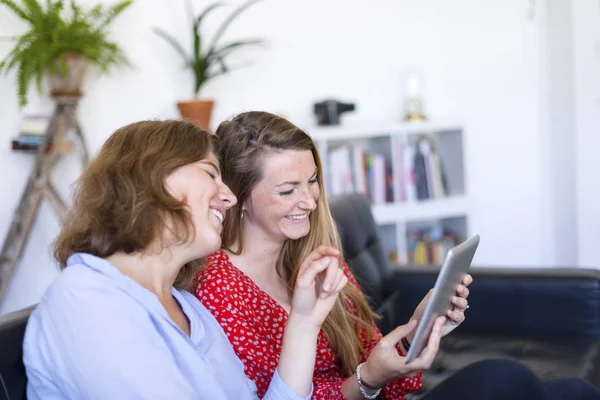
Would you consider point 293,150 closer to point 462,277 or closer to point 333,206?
point 462,277

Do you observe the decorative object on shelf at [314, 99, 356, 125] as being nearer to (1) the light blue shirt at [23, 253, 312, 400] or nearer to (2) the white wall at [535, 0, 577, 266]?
(2) the white wall at [535, 0, 577, 266]

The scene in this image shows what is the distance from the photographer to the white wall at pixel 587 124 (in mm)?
4457

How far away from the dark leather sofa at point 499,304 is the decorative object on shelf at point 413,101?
1626 millimetres

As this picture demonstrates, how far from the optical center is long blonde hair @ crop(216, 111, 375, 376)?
1.91m

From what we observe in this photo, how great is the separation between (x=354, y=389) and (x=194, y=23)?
8.23 ft

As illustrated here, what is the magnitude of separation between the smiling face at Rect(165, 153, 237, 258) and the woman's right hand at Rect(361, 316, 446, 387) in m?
0.46

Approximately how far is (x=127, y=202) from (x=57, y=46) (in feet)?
7.01

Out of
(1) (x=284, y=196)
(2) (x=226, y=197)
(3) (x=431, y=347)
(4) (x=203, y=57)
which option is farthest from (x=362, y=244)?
(4) (x=203, y=57)

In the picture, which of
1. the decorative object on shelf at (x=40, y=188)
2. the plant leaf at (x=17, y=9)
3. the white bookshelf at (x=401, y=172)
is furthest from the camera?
the white bookshelf at (x=401, y=172)

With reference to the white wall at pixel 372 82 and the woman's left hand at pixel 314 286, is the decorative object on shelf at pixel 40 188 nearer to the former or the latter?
the white wall at pixel 372 82

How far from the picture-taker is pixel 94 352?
125 cm

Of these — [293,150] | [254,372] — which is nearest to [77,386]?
[254,372]

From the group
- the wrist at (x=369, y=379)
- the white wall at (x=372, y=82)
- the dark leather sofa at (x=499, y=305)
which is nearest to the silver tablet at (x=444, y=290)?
the wrist at (x=369, y=379)

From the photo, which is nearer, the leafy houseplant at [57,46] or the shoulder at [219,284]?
the shoulder at [219,284]
